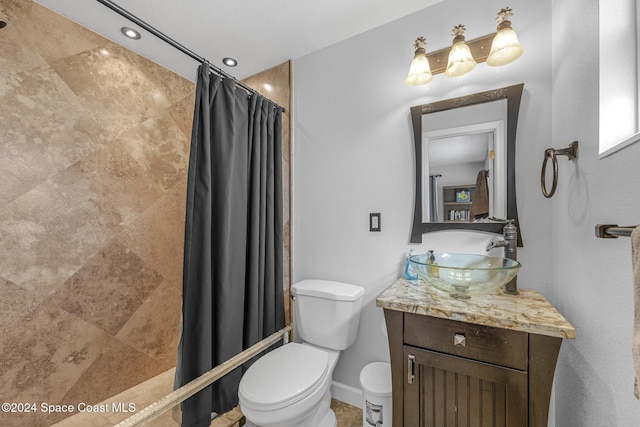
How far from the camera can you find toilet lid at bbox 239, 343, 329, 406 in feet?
3.66

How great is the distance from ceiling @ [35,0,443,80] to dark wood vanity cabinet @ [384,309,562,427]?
177cm

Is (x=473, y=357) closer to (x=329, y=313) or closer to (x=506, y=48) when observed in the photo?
(x=329, y=313)

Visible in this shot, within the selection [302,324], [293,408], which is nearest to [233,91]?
[302,324]

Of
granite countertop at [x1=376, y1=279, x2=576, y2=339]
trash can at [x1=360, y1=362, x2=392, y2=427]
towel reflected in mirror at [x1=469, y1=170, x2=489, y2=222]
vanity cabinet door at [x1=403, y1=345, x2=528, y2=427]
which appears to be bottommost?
trash can at [x1=360, y1=362, x2=392, y2=427]

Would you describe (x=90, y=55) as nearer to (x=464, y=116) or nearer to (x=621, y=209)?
(x=464, y=116)

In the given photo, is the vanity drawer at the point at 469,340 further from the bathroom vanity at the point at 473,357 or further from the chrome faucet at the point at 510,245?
the chrome faucet at the point at 510,245

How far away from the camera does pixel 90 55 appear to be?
1.69 metres

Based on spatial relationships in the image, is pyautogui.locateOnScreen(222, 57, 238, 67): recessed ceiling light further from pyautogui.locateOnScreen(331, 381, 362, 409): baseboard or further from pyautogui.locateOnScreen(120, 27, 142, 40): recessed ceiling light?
pyautogui.locateOnScreen(331, 381, 362, 409): baseboard

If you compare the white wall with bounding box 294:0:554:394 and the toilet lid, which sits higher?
the white wall with bounding box 294:0:554:394

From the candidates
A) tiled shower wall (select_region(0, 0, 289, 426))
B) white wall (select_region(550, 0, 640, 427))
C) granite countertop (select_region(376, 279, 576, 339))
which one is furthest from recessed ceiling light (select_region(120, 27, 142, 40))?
white wall (select_region(550, 0, 640, 427))

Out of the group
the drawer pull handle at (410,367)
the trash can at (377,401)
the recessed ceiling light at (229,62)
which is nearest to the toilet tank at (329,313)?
the trash can at (377,401)

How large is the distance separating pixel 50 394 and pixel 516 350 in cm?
243

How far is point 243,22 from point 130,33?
2.62 feet

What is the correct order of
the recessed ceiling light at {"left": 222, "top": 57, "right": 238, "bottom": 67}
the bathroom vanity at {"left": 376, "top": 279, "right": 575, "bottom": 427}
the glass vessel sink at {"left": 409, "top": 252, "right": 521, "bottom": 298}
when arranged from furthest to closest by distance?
the recessed ceiling light at {"left": 222, "top": 57, "right": 238, "bottom": 67}
the glass vessel sink at {"left": 409, "top": 252, "right": 521, "bottom": 298}
the bathroom vanity at {"left": 376, "top": 279, "right": 575, "bottom": 427}
